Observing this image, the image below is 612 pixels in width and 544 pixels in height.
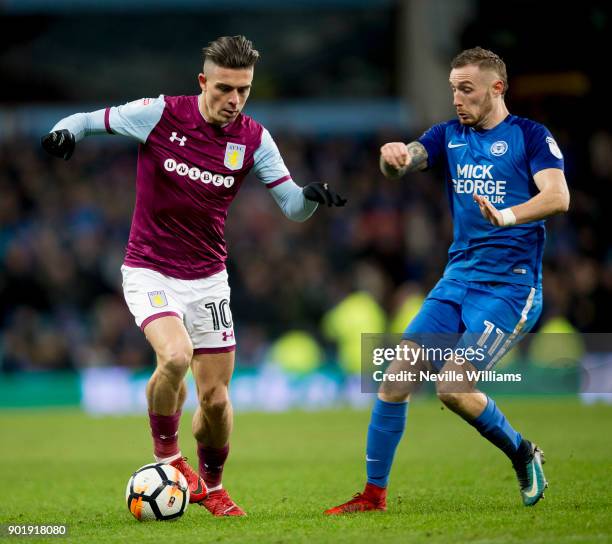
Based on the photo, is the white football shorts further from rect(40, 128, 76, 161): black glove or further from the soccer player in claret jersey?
rect(40, 128, 76, 161): black glove

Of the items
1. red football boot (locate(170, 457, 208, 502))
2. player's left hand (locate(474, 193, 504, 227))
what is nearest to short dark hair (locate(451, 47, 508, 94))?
player's left hand (locate(474, 193, 504, 227))

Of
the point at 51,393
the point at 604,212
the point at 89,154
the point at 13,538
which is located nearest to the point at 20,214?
the point at 89,154

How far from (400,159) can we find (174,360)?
1.72 meters

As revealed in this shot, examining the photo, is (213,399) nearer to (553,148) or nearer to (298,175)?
(553,148)

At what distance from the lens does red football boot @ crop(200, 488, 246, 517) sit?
267 inches

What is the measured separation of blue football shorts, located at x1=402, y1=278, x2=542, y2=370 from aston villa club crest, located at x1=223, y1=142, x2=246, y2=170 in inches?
56.7

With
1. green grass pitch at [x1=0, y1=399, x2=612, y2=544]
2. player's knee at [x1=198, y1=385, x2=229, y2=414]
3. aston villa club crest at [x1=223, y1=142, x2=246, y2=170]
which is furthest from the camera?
aston villa club crest at [x1=223, y1=142, x2=246, y2=170]

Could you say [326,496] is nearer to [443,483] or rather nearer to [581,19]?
[443,483]

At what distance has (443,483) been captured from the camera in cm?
810

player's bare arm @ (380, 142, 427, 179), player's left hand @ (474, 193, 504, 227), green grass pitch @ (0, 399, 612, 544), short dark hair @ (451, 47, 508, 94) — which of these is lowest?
green grass pitch @ (0, 399, 612, 544)

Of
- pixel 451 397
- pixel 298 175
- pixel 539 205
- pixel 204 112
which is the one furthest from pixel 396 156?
pixel 298 175

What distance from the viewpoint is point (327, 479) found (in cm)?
873

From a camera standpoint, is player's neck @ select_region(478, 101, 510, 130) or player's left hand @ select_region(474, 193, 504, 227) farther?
player's neck @ select_region(478, 101, 510, 130)

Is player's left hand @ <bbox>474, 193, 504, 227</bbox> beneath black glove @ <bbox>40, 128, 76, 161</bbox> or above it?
beneath
